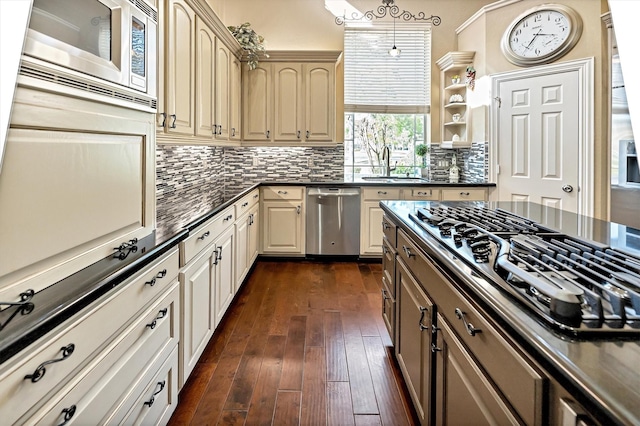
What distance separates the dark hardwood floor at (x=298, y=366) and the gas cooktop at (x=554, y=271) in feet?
3.16

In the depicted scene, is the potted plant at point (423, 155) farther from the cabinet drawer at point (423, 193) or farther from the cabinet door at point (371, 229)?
the cabinet door at point (371, 229)

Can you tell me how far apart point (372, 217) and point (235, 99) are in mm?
2009

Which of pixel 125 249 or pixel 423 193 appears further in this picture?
pixel 423 193

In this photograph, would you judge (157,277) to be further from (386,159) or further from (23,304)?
(386,159)

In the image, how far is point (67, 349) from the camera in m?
0.97

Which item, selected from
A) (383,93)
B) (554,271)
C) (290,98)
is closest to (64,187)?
(554,271)

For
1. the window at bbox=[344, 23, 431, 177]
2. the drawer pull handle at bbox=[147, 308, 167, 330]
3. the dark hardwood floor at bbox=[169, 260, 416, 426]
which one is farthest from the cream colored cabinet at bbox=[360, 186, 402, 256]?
the drawer pull handle at bbox=[147, 308, 167, 330]

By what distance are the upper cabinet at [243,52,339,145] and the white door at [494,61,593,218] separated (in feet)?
6.19

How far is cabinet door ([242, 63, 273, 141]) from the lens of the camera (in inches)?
186

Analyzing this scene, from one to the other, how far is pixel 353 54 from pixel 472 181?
2173 millimetres

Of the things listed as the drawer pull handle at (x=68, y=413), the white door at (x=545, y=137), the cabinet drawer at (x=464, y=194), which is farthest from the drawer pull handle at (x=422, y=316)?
the cabinet drawer at (x=464, y=194)

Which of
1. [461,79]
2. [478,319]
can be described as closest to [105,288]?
[478,319]

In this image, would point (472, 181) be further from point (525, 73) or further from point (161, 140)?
point (161, 140)

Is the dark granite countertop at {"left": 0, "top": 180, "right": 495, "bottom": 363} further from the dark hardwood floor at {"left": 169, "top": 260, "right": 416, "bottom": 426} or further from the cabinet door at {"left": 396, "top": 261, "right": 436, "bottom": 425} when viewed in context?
the cabinet door at {"left": 396, "top": 261, "right": 436, "bottom": 425}
